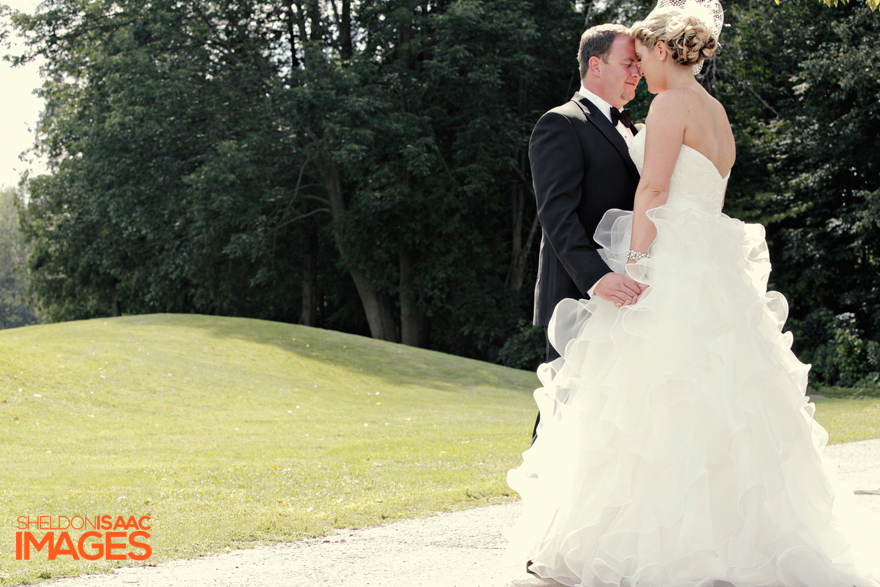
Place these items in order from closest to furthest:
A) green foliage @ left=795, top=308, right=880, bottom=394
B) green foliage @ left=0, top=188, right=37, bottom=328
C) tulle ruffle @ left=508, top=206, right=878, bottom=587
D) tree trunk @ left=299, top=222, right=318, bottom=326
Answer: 1. tulle ruffle @ left=508, top=206, right=878, bottom=587
2. green foliage @ left=795, top=308, right=880, bottom=394
3. tree trunk @ left=299, top=222, right=318, bottom=326
4. green foliage @ left=0, top=188, right=37, bottom=328

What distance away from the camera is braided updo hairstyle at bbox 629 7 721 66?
128 inches

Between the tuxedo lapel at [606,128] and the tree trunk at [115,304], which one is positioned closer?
the tuxedo lapel at [606,128]

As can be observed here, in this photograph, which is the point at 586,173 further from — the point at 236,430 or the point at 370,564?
the point at 236,430

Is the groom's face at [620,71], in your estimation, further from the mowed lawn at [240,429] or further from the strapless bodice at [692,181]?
the mowed lawn at [240,429]

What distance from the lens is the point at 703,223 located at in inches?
131

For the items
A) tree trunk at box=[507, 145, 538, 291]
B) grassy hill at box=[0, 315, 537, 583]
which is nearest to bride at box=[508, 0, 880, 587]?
grassy hill at box=[0, 315, 537, 583]

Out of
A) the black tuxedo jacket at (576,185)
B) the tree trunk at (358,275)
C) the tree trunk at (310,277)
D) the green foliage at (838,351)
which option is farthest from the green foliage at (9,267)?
the black tuxedo jacket at (576,185)

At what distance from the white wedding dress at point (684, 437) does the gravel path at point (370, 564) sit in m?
0.45

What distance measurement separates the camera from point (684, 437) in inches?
118

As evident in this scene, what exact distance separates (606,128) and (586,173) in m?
0.24

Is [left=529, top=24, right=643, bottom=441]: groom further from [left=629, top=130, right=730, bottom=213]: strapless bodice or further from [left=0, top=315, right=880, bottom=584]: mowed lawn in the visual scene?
[left=0, top=315, right=880, bottom=584]: mowed lawn

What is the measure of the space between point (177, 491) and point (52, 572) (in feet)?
7.47

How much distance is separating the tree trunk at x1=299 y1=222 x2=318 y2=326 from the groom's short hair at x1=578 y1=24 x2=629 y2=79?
25.3m

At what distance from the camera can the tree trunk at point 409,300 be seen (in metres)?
25.0
